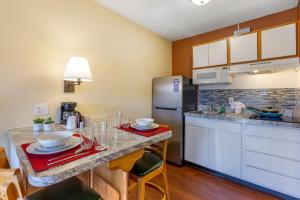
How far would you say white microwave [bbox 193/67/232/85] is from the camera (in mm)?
2588

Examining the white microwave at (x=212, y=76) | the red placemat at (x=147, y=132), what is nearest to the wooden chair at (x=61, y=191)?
the red placemat at (x=147, y=132)

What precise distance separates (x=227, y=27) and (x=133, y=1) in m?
1.65

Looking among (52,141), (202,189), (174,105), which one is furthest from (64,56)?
(202,189)

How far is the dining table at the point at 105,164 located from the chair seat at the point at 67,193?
0.11 metres

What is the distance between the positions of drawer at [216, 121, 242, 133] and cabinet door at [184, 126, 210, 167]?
19 cm

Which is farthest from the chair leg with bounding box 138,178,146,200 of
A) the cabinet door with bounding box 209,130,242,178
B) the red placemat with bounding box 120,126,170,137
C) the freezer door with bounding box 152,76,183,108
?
the freezer door with bounding box 152,76,183,108

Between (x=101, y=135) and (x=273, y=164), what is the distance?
1.96 m

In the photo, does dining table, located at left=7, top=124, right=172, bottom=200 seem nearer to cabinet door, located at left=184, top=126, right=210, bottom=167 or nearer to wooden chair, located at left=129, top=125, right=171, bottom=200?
wooden chair, located at left=129, top=125, right=171, bottom=200

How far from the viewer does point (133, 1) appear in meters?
2.16

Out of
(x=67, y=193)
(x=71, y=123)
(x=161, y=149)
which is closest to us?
(x=67, y=193)

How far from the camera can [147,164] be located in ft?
4.79

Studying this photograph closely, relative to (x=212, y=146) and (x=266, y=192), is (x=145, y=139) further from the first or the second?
(x=266, y=192)

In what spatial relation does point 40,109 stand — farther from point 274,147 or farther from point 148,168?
point 274,147

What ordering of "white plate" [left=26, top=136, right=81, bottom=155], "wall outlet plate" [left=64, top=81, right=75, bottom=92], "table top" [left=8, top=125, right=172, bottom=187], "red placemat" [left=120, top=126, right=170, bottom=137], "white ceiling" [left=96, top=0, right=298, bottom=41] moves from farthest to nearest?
1. "white ceiling" [left=96, top=0, right=298, bottom=41]
2. "wall outlet plate" [left=64, top=81, right=75, bottom=92]
3. "red placemat" [left=120, top=126, right=170, bottom=137]
4. "white plate" [left=26, top=136, right=81, bottom=155]
5. "table top" [left=8, top=125, right=172, bottom=187]
